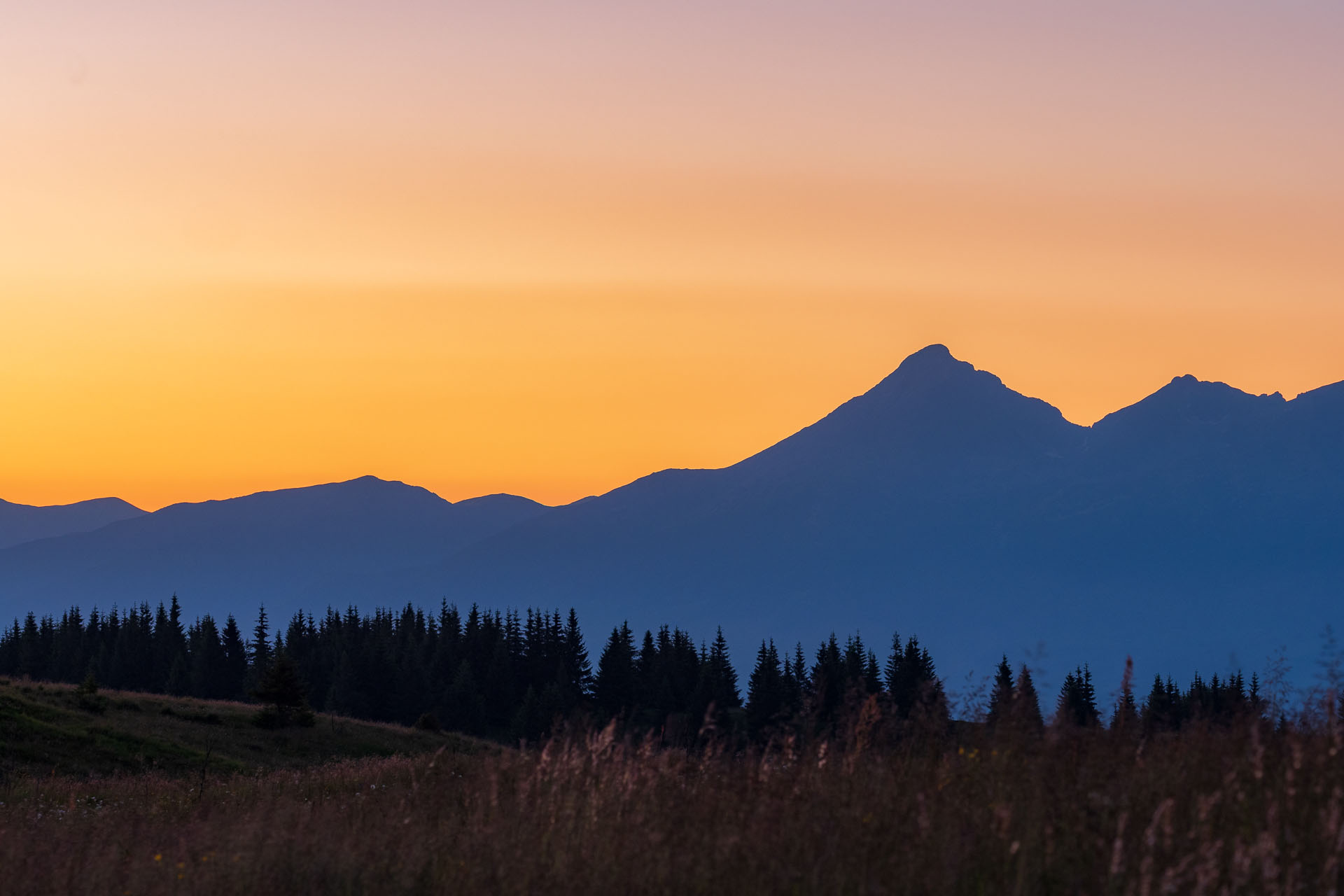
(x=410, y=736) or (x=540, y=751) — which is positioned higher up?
(x=540, y=751)

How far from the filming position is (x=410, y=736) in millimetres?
56719

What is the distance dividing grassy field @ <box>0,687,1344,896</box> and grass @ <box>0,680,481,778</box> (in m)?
13.0

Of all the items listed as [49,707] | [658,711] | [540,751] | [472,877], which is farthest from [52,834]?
[658,711]

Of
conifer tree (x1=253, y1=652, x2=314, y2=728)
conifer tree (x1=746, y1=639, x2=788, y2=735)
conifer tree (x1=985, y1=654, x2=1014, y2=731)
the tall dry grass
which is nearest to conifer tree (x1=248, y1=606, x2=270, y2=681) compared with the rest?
conifer tree (x1=746, y1=639, x2=788, y2=735)

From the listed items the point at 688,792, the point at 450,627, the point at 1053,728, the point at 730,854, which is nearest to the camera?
the point at 730,854

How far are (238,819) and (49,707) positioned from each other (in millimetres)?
31010

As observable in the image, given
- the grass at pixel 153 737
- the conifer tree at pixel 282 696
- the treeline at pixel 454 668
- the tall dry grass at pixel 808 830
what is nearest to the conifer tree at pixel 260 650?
the treeline at pixel 454 668

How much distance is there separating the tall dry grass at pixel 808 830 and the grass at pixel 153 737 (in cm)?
1326

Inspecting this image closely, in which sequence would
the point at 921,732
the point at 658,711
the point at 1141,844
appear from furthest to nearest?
the point at 658,711 < the point at 921,732 < the point at 1141,844

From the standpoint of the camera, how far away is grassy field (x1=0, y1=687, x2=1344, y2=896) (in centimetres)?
692

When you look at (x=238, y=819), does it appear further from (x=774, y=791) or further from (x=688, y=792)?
(x=774, y=791)

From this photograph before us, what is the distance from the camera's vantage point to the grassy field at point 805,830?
6922 mm

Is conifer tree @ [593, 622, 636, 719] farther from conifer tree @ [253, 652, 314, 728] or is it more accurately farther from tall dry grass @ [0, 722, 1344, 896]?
tall dry grass @ [0, 722, 1344, 896]

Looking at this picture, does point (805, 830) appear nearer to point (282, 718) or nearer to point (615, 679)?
point (282, 718)
